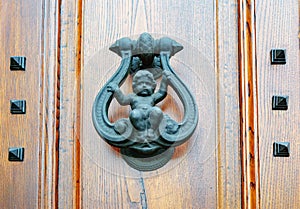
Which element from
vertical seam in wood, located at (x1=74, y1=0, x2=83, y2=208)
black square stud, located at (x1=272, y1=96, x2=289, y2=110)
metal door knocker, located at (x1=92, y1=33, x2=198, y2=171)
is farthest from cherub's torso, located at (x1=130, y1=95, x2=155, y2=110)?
black square stud, located at (x1=272, y1=96, x2=289, y2=110)

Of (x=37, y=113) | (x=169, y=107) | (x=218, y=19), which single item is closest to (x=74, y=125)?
(x=37, y=113)

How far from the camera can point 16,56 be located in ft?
3.36

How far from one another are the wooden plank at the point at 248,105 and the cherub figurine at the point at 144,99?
14cm

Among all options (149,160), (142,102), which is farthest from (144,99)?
(149,160)

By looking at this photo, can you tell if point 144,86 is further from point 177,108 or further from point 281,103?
point 281,103

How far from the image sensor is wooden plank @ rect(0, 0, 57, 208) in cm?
98

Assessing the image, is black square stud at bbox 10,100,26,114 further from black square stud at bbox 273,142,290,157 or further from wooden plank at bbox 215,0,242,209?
black square stud at bbox 273,142,290,157

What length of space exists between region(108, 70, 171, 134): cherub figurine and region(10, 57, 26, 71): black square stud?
0.17 metres

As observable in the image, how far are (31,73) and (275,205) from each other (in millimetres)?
493

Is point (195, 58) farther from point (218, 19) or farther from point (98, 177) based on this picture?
point (98, 177)

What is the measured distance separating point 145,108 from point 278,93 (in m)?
0.24

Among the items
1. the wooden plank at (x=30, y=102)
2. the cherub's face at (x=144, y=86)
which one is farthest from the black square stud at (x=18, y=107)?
the cherub's face at (x=144, y=86)

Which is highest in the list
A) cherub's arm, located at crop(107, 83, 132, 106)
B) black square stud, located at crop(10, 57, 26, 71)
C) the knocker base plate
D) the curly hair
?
black square stud, located at crop(10, 57, 26, 71)

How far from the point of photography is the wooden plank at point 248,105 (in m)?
0.95
